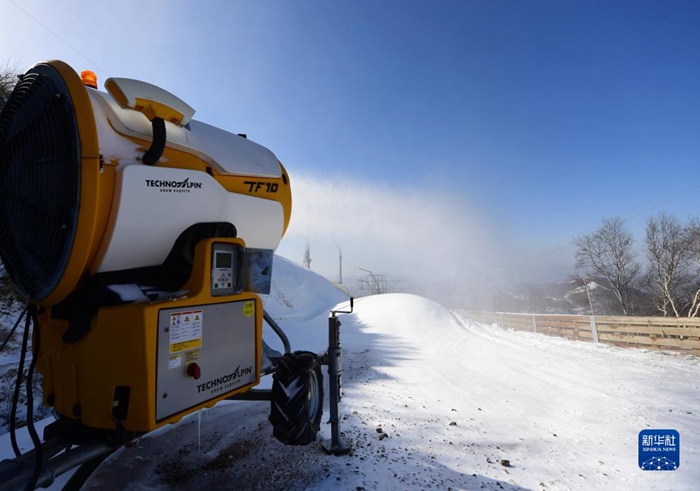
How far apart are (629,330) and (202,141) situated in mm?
13000

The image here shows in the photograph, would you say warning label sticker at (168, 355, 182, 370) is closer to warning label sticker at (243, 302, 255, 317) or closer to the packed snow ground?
warning label sticker at (243, 302, 255, 317)

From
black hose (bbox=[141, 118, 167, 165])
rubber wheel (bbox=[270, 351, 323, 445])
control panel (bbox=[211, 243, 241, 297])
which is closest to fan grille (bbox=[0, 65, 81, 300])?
black hose (bbox=[141, 118, 167, 165])

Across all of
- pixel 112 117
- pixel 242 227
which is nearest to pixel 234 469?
pixel 242 227

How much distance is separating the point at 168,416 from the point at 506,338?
1168 cm

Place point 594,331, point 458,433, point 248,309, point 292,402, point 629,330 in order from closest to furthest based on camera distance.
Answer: point 248,309
point 292,402
point 458,433
point 629,330
point 594,331

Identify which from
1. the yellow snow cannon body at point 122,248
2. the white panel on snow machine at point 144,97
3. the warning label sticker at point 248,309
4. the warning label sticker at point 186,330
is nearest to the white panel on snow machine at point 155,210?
the yellow snow cannon body at point 122,248

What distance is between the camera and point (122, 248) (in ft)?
5.94

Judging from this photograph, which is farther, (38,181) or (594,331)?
(594,331)

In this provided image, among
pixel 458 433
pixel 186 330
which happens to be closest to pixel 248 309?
pixel 186 330

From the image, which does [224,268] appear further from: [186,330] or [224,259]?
[186,330]

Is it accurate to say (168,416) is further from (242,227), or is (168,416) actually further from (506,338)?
(506,338)

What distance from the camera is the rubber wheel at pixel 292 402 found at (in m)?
2.56

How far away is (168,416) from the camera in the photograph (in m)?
1.73

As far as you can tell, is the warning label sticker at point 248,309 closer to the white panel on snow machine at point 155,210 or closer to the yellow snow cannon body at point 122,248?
the yellow snow cannon body at point 122,248
